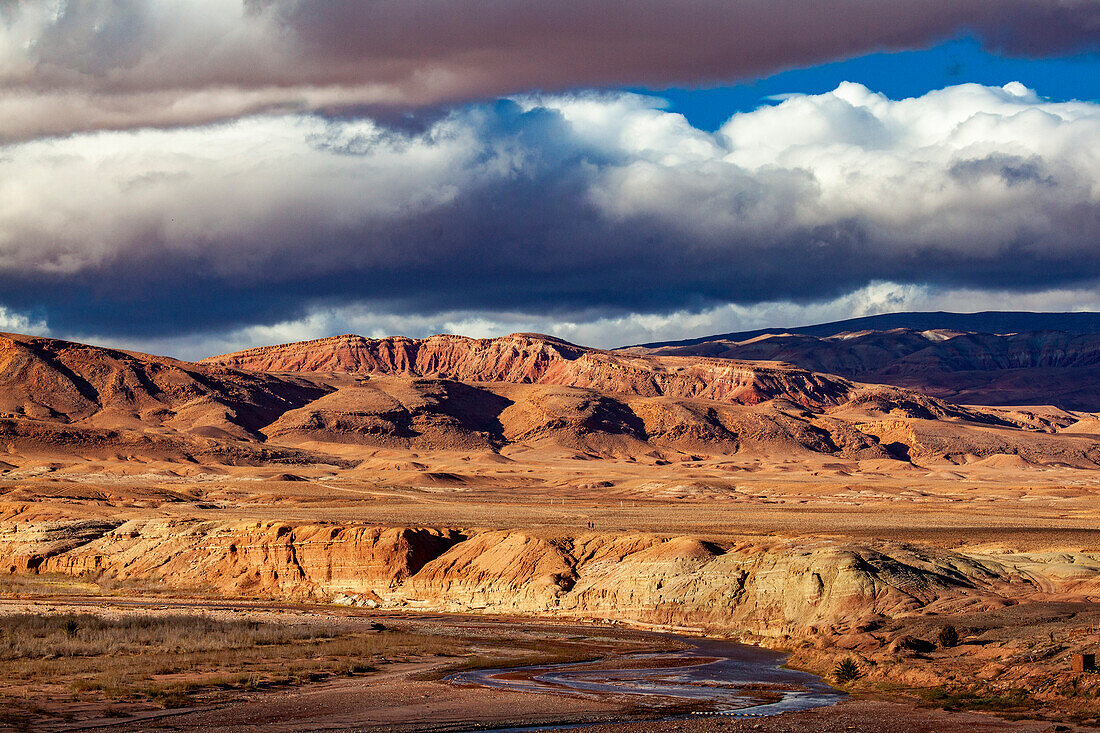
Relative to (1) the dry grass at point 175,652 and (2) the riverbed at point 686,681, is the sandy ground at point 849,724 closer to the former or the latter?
(2) the riverbed at point 686,681

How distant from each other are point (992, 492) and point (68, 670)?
425 feet

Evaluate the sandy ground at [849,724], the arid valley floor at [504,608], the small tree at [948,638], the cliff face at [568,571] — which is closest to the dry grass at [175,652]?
the arid valley floor at [504,608]

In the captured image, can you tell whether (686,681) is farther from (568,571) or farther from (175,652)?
(568,571)

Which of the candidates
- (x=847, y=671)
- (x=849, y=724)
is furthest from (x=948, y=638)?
(x=849, y=724)

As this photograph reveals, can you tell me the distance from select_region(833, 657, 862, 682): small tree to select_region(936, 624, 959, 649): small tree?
11.0 feet

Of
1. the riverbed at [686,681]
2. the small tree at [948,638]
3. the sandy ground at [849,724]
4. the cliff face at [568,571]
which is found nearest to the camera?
the sandy ground at [849,724]

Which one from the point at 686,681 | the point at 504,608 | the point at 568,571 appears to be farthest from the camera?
the point at 568,571

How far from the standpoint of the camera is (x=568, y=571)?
2399 inches

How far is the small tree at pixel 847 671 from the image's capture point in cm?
3575

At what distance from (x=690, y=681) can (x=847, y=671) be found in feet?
15.8

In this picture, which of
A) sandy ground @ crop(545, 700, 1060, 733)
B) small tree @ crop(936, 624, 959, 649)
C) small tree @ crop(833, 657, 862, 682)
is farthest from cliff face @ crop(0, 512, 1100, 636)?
sandy ground @ crop(545, 700, 1060, 733)

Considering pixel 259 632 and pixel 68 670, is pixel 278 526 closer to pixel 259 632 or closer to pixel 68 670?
pixel 259 632

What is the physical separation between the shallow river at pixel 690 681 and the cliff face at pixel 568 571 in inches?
237

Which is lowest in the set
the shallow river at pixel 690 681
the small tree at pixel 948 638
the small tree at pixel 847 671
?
the shallow river at pixel 690 681
